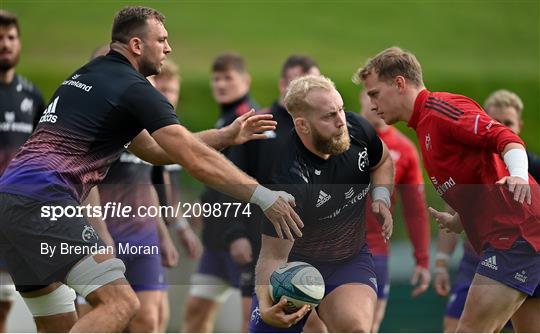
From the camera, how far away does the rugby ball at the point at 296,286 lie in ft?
20.5

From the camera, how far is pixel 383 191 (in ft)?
22.6

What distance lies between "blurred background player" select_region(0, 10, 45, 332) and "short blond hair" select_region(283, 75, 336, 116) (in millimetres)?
3462

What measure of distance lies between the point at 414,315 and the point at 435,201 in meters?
2.97

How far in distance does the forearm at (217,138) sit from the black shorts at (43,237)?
1.09 meters

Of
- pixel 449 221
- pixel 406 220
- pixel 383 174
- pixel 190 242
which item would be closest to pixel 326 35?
pixel 190 242

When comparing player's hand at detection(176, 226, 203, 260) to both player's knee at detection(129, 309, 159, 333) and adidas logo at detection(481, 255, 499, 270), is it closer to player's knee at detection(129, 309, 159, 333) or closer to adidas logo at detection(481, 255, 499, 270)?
player's knee at detection(129, 309, 159, 333)

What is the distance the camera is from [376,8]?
32.8 metres

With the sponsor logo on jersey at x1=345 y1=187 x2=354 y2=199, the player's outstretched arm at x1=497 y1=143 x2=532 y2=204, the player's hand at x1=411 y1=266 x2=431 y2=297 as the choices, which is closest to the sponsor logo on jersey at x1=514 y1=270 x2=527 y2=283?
the player's outstretched arm at x1=497 y1=143 x2=532 y2=204

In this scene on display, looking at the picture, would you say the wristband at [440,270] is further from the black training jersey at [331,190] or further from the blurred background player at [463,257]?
the black training jersey at [331,190]

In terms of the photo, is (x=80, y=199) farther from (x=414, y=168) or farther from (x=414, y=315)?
(x=414, y=315)

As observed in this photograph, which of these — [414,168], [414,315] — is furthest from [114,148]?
[414,315]

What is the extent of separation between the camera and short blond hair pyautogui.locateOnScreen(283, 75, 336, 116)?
669 centimetres

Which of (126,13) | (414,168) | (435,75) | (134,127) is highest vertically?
(126,13)

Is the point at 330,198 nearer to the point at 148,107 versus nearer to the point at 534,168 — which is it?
the point at 148,107
